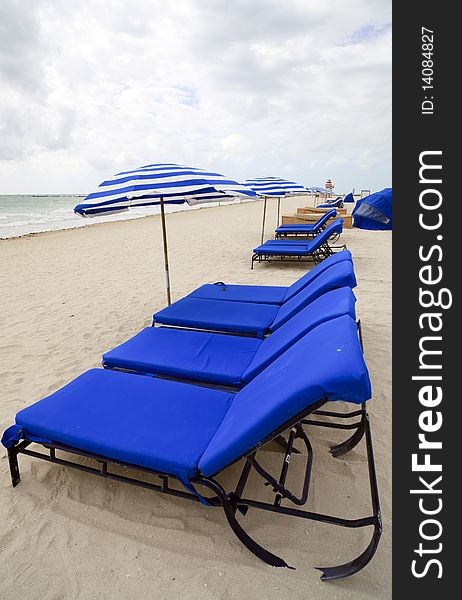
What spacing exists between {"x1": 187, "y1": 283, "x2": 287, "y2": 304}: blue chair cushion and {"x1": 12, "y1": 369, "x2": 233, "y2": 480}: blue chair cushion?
203 centimetres

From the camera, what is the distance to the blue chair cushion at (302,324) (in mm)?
2107

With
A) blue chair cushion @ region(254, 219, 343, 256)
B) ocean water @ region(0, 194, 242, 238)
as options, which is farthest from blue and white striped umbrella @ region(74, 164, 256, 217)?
ocean water @ region(0, 194, 242, 238)

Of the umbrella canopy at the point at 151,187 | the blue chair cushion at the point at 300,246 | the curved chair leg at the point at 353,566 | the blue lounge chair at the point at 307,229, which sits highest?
the umbrella canopy at the point at 151,187

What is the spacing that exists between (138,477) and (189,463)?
644 mm

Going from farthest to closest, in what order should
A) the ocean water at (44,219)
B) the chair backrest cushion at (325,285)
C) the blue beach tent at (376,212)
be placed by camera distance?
the ocean water at (44,219)
the blue beach tent at (376,212)
the chair backrest cushion at (325,285)

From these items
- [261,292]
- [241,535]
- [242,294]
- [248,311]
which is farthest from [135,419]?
[261,292]

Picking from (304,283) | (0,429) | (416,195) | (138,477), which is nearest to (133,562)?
(138,477)

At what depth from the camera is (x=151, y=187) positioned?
3.15m

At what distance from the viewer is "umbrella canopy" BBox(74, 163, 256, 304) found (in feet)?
10.3

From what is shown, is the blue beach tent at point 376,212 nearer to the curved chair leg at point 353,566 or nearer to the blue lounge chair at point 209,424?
the blue lounge chair at point 209,424

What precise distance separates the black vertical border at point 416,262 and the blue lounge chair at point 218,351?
1.84 feet

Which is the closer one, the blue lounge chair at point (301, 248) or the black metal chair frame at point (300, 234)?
the blue lounge chair at point (301, 248)

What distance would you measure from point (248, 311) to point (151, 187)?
1.53m

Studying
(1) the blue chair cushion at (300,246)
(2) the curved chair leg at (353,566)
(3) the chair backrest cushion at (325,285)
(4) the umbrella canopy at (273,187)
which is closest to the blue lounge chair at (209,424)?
(2) the curved chair leg at (353,566)
